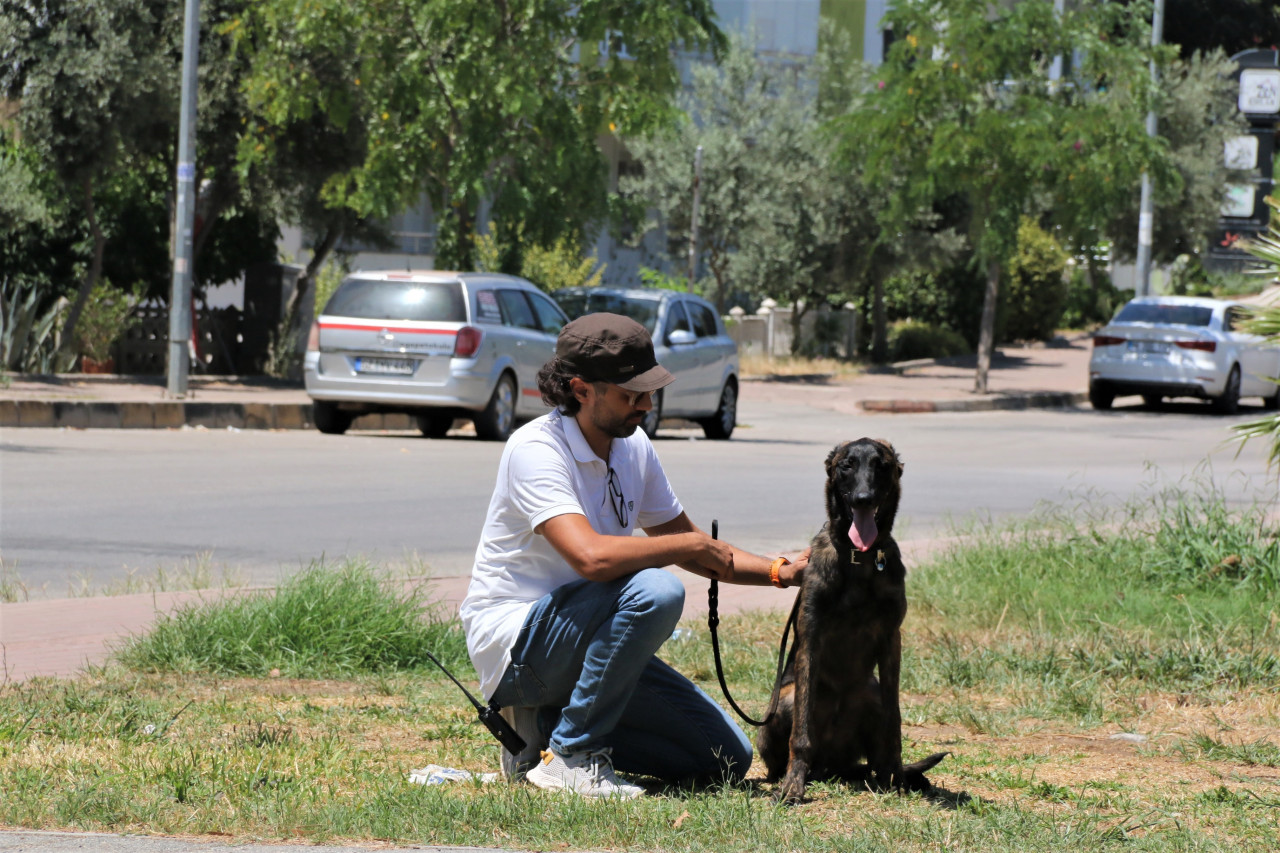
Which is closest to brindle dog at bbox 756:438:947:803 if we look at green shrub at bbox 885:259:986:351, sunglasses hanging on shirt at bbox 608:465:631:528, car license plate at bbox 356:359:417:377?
sunglasses hanging on shirt at bbox 608:465:631:528

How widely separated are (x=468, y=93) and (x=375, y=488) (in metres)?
10.4

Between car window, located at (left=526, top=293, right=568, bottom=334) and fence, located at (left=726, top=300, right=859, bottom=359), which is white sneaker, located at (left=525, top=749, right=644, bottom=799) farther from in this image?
fence, located at (left=726, top=300, right=859, bottom=359)

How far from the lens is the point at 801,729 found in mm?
4570

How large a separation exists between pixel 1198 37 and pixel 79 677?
5720 centimetres

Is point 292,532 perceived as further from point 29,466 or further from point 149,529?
point 29,466

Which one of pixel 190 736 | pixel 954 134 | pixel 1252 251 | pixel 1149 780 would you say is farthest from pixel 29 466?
pixel 954 134

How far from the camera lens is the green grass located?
420 cm

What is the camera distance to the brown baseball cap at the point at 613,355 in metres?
4.55

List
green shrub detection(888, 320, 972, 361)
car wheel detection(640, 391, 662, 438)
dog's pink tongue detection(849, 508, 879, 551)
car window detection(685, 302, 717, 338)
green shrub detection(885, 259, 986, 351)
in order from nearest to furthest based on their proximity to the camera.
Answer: dog's pink tongue detection(849, 508, 879, 551)
car wheel detection(640, 391, 662, 438)
car window detection(685, 302, 717, 338)
green shrub detection(888, 320, 972, 361)
green shrub detection(885, 259, 986, 351)

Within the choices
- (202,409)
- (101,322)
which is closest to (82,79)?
(101,322)

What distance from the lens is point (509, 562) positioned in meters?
4.77

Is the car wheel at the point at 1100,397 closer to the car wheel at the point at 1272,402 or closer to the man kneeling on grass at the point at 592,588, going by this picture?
the car wheel at the point at 1272,402

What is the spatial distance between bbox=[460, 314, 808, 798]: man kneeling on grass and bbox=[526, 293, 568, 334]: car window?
1418cm

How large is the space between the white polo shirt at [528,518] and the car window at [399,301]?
13.0m
